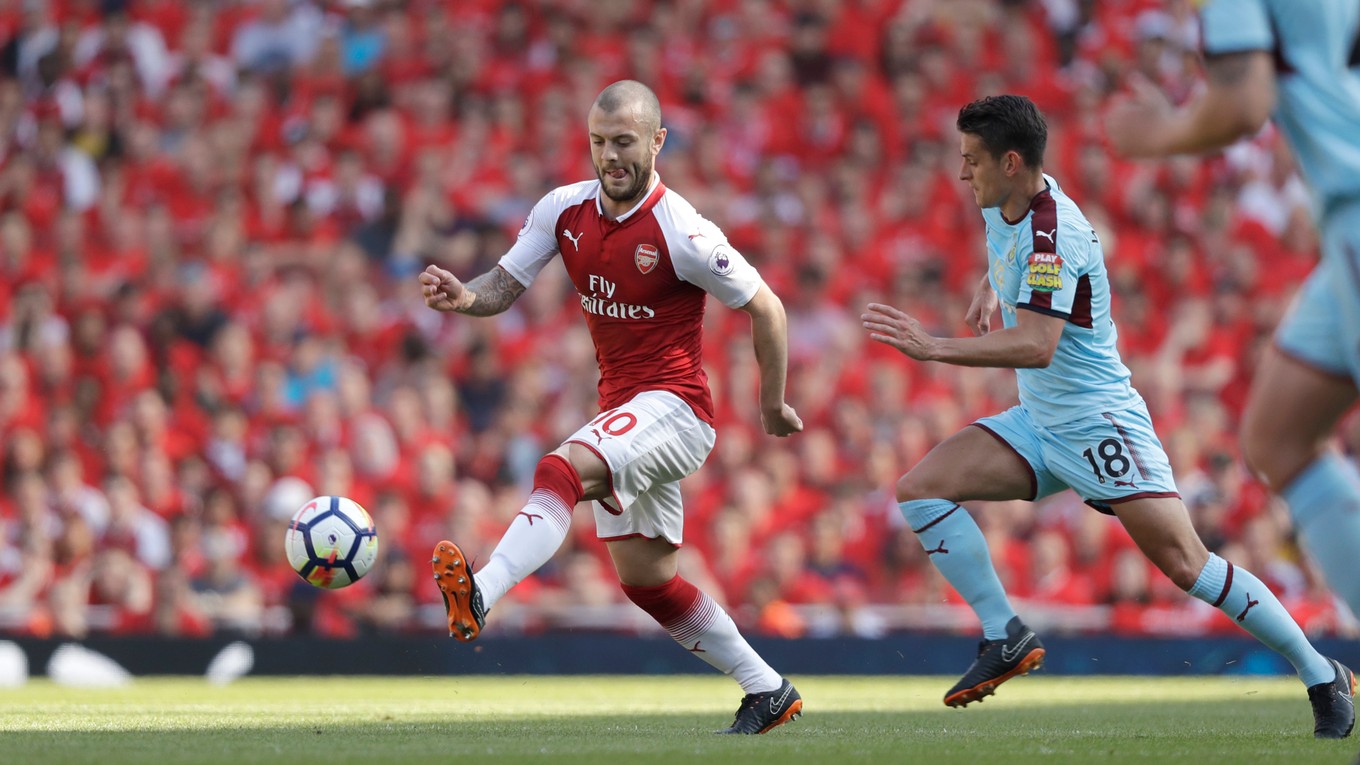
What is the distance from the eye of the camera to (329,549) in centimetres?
741

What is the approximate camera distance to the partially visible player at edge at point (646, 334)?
683 centimetres

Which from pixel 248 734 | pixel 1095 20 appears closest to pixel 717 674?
pixel 248 734

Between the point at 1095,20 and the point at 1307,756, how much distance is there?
13.5 meters

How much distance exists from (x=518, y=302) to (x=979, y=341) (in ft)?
28.7

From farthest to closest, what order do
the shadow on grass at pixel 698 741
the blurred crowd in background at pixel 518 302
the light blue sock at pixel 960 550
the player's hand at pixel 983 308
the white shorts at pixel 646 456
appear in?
1. the blurred crowd in background at pixel 518 302
2. the player's hand at pixel 983 308
3. the light blue sock at pixel 960 550
4. the white shorts at pixel 646 456
5. the shadow on grass at pixel 698 741

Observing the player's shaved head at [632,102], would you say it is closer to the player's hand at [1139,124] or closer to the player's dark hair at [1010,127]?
the player's dark hair at [1010,127]

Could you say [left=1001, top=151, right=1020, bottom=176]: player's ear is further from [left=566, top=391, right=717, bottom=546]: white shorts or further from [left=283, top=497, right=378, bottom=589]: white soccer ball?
[left=283, top=497, right=378, bottom=589]: white soccer ball

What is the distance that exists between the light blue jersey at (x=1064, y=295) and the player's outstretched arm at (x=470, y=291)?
207 cm

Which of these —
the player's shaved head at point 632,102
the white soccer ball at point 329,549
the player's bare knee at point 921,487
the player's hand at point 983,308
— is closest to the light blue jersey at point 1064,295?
the player's hand at point 983,308

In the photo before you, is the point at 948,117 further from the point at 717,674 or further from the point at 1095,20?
the point at 717,674

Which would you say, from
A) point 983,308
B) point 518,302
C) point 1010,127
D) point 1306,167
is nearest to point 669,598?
point 983,308

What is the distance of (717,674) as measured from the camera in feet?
41.5

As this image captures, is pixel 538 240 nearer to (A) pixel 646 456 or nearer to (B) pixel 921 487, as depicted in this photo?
(A) pixel 646 456

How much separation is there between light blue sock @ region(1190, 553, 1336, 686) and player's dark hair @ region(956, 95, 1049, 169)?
1.82m
